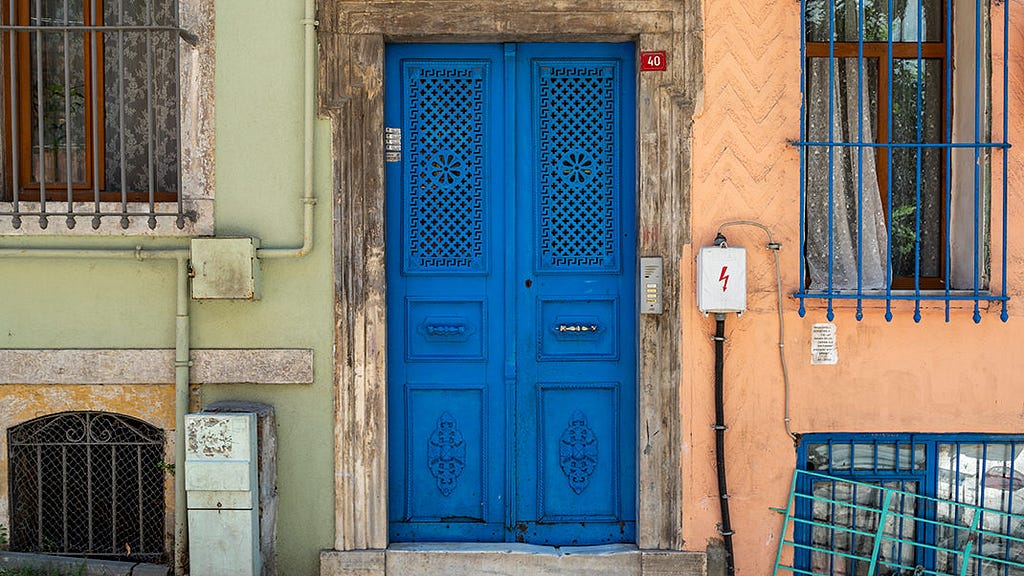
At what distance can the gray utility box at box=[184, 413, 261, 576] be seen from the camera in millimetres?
4445

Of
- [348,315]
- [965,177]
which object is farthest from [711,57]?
[348,315]

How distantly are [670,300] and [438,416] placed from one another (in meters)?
1.29

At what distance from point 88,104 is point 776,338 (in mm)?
3600

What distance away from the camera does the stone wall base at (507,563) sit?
4777mm

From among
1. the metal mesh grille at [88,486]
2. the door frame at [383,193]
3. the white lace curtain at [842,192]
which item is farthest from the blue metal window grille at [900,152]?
the metal mesh grille at [88,486]

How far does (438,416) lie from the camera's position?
4.96 metres

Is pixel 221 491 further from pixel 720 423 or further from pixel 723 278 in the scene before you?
pixel 723 278

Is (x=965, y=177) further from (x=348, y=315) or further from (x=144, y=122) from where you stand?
(x=144, y=122)

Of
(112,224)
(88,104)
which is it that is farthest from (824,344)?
(88,104)

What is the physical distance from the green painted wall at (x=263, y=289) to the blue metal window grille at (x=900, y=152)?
237cm

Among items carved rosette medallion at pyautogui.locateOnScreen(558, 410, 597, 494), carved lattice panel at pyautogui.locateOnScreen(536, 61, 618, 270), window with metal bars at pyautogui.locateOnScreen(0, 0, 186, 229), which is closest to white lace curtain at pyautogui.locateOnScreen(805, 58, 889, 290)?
carved lattice panel at pyautogui.locateOnScreen(536, 61, 618, 270)

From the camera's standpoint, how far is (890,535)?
491 cm

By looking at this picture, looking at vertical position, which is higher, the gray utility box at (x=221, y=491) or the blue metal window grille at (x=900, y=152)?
the blue metal window grille at (x=900, y=152)

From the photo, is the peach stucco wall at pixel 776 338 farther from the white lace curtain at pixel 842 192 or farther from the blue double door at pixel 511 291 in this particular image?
the blue double door at pixel 511 291
